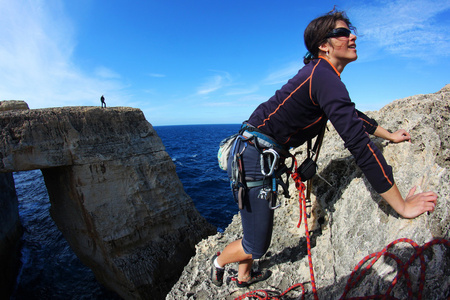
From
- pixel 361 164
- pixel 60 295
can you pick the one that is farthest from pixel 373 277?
pixel 60 295

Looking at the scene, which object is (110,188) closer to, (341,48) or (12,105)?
(12,105)

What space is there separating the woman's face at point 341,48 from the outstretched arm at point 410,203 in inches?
47.2

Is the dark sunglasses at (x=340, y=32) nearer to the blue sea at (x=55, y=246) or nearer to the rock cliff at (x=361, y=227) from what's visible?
the rock cliff at (x=361, y=227)

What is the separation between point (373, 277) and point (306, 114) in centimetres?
160

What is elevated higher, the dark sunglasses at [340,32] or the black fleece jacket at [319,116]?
the dark sunglasses at [340,32]

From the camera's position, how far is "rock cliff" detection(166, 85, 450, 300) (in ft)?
6.49

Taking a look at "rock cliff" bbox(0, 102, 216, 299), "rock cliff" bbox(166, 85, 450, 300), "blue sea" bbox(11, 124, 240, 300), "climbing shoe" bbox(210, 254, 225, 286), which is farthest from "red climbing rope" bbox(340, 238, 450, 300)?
"blue sea" bbox(11, 124, 240, 300)

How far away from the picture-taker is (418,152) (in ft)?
8.63

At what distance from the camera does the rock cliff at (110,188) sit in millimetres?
7645

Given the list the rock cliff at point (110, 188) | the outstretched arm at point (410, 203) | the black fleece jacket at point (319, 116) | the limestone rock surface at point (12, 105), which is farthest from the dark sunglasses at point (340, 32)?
the limestone rock surface at point (12, 105)

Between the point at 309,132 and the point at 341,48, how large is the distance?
31.9 inches

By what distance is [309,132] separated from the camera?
8.06ft

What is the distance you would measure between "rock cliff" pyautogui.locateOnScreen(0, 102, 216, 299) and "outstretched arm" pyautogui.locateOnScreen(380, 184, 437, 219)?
8636mm

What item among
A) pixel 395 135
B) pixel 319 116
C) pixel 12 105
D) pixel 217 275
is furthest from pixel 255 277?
pixel 12 105
